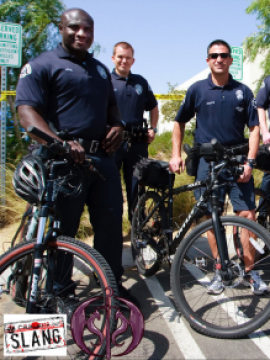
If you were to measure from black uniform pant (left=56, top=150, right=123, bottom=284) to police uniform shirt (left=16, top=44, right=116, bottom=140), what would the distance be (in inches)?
11.4

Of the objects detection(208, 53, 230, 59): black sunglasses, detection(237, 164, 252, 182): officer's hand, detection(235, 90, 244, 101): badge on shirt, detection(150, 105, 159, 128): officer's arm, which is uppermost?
detection(208, 53, 230, 59): black sunglasses

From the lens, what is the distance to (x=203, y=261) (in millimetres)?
2891

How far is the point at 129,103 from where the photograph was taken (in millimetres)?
4148

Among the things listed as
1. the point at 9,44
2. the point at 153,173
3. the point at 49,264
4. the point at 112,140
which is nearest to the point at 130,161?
the point at 153,173

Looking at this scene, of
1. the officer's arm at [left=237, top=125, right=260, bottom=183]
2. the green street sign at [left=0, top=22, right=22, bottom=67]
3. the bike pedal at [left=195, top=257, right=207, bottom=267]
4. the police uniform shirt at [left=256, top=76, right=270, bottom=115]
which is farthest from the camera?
the green street sign at [left=0, top=22, right=22, bottom=67]

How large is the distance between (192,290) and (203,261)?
1.24 feet

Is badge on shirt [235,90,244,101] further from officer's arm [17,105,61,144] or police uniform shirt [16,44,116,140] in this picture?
officer's arm [17,105,61,144]

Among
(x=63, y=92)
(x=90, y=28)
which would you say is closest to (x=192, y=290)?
(x=63, y=92)

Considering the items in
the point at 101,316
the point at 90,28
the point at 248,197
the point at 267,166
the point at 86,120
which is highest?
the point at 90,28

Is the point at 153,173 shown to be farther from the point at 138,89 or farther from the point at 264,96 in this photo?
the point at 264,96

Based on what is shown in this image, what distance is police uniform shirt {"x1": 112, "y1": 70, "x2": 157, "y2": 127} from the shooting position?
412 centimetres

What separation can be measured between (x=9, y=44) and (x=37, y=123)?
3861 millimetres

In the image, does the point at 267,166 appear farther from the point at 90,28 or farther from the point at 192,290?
the point at 90,28

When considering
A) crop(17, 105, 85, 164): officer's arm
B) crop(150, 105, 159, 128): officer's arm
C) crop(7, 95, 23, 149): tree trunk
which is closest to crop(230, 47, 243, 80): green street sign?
crop(150, 105, 159, 128): officer's arm
